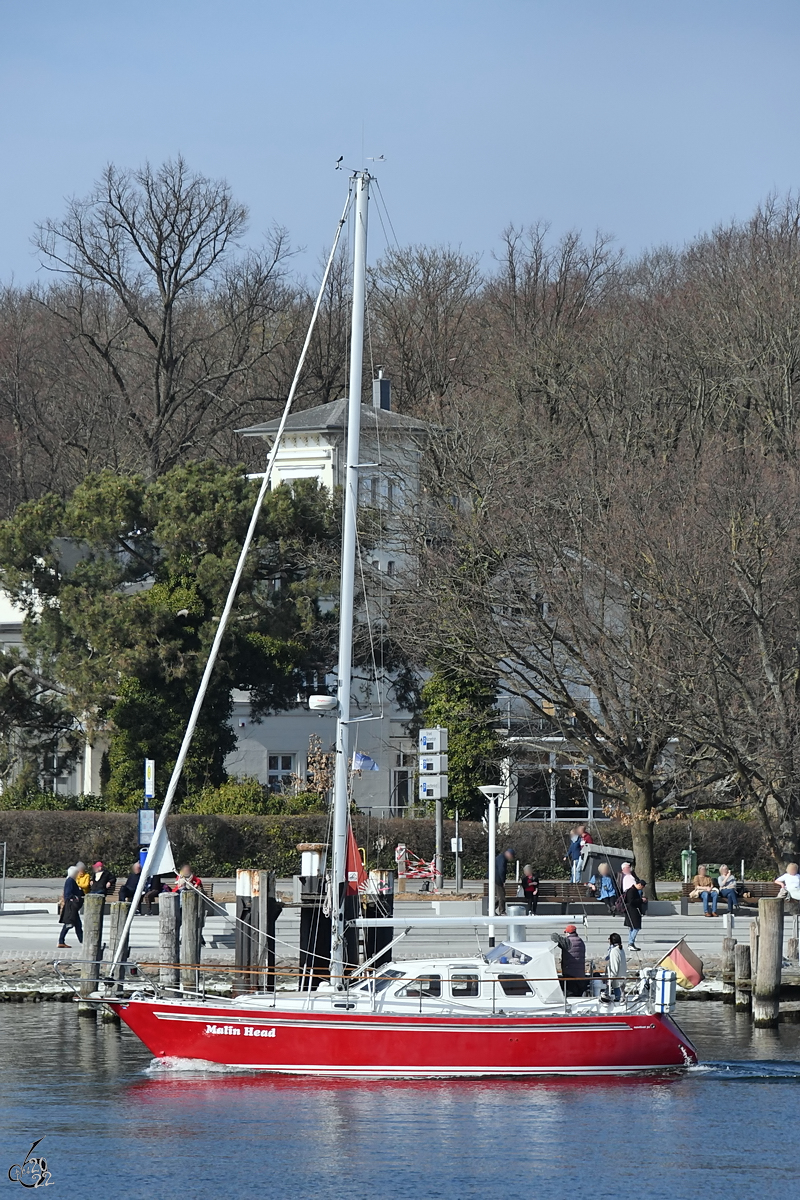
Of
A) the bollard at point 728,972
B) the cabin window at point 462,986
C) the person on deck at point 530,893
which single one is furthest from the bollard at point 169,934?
the bollard at point 728,972

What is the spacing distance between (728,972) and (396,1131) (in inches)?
449

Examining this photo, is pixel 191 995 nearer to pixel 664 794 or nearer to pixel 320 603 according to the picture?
pixel 664 794

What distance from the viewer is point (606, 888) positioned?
37281 millimetres

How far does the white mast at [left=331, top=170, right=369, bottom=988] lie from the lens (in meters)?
26.2

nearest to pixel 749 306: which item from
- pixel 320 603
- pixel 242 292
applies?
pixel 320 603

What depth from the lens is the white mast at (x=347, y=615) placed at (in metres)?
26.2

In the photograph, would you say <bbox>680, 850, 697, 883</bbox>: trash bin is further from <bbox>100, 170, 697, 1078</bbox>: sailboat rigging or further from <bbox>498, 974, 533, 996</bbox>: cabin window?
<bbox>498, 974, 533, 996</bbox>: cabin window

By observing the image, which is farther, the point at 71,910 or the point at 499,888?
the point at 499,888

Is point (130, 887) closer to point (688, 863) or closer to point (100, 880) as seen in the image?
point (100, 880)

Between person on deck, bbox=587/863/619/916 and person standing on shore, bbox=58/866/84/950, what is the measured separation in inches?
428

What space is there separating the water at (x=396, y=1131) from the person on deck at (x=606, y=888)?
9.18 metres

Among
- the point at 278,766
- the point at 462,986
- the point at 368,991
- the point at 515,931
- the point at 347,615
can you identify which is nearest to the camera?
the point at 462,986

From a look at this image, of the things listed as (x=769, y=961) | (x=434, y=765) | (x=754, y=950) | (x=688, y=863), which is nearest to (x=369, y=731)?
(x=688, y=863)

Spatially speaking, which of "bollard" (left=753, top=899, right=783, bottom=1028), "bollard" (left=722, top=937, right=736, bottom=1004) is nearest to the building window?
"bollard" (left=722, top=937, right=736, bottom=1004)
